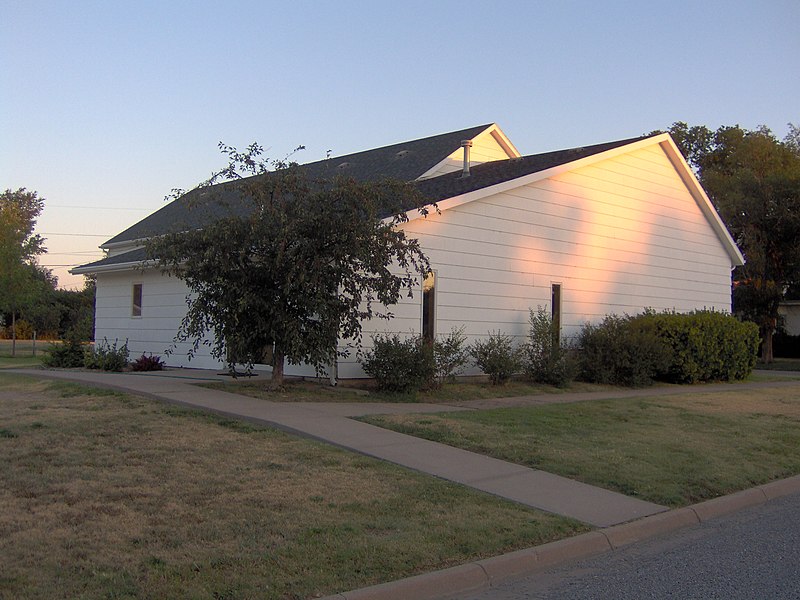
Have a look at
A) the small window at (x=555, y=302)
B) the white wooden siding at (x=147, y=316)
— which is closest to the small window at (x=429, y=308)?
the small window at (x=555, y=302)

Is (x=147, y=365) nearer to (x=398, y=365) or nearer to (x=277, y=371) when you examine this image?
(x=277, y=371)

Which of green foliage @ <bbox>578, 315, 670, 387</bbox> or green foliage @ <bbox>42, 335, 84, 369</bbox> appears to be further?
green foliage @ <bbox>42, 335, 84, 369</bbox>

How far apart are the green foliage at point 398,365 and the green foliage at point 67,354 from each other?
9.94 m

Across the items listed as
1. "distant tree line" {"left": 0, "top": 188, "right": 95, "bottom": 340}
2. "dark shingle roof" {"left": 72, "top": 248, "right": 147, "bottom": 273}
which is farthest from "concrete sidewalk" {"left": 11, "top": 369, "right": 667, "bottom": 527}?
"distant tree line" {"left": 0, "top": 188, "right": 95, "bottom": 340}

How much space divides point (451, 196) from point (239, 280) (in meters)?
5.56

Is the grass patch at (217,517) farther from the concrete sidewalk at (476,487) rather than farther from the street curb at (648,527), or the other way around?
the street curb at (648,527)

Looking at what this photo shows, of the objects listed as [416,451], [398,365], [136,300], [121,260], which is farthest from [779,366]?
[416,451]

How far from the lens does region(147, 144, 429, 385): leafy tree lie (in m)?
12.8

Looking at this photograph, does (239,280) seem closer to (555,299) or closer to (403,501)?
(403,501)

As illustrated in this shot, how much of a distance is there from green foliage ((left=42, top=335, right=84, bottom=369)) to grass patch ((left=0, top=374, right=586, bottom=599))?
11.6 m

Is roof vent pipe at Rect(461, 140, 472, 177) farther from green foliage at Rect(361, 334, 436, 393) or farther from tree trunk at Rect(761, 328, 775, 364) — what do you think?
tree trunk at Rect(761, 328, 775, 364)

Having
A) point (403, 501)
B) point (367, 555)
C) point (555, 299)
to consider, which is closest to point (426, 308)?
point (555, 299)

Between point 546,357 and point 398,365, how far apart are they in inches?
180

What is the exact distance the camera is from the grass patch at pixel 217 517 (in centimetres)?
534
